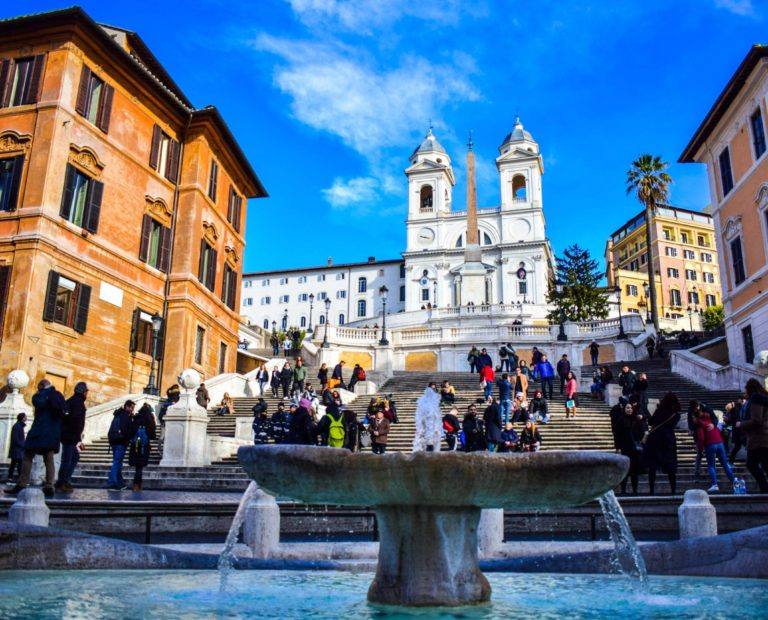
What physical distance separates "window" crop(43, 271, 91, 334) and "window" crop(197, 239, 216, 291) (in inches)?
253

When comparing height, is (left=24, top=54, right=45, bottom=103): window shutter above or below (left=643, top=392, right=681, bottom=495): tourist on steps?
above

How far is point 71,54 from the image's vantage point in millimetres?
23219

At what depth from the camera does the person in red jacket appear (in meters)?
12.1

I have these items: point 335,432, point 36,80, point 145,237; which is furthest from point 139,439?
point 36,80

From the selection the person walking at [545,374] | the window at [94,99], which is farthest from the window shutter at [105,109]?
the person walking at [545,374]

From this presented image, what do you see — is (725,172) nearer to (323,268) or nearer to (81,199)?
(81,199)

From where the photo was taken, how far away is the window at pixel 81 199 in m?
22.6

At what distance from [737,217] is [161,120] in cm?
2333

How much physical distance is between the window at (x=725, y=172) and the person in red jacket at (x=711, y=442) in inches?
741

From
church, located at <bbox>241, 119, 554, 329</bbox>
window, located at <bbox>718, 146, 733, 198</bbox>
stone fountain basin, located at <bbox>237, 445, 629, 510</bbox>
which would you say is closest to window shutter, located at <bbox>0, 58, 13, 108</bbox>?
stone fountain basin, located at <bbox>237, 445, 629, 510</bbox>

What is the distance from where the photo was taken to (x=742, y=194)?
26.7 metres

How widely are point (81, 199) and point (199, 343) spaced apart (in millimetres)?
7668

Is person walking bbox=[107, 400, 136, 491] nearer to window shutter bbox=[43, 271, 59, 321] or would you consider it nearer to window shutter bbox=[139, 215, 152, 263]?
window shutter bbox=[43, 271, 59, 321]

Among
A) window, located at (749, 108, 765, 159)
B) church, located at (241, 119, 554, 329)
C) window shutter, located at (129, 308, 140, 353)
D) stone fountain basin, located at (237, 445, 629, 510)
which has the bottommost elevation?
stone fountain basin, located at (237, 445, 629, 510)
